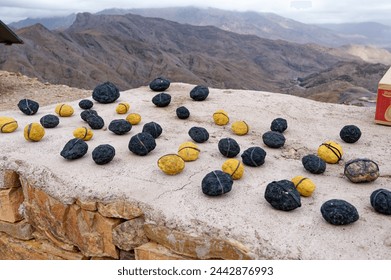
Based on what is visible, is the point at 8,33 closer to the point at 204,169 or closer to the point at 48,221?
the point at 48,221

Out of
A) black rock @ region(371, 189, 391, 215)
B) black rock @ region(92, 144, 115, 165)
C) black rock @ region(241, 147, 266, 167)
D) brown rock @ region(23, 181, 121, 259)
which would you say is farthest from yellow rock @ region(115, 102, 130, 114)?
black rock @ region(371, 189, 391, 215)

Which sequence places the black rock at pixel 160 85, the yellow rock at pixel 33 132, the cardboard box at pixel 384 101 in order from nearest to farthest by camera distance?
the yellow rock at pixel 33 132 < the cardboard box at pixel 384 101 < the black rock at pixel 160 85

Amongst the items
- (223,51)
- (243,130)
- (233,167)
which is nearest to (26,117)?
(243,130)

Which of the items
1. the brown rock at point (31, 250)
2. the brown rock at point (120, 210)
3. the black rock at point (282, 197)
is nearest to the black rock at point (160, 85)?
the brown rock at point (31, 250)

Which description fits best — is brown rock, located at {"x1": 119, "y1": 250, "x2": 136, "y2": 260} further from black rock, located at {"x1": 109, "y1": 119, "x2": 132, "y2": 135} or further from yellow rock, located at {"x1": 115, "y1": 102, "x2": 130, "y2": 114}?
yellow rock, located at {"x1": 115, "y1": 102, "x2": 130, "y2": 114}

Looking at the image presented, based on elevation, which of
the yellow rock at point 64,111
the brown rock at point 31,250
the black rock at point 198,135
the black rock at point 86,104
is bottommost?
the brown rock at point 31,250

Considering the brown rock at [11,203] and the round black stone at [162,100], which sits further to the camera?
the round black stone at [162,100]

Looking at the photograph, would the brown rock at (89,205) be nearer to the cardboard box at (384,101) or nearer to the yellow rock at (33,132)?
the yellow rock at (33,132)
